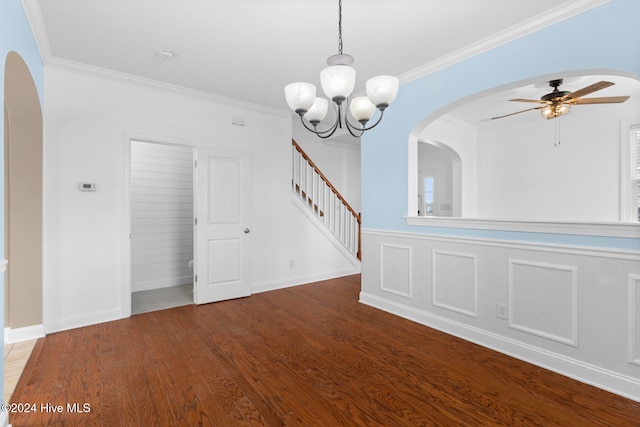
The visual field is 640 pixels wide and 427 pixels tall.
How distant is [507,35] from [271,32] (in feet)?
6.60

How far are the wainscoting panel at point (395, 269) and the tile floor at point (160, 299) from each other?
8.42ft

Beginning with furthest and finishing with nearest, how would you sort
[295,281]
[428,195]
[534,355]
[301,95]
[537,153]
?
1. [428,195]
2. [537,153]
3. [295,281]
4. [534,355]
5. [301,95]

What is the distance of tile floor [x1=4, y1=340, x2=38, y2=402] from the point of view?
217cm

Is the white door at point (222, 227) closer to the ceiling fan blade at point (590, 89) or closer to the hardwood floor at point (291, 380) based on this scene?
the hardwood floor at point (291, 380)

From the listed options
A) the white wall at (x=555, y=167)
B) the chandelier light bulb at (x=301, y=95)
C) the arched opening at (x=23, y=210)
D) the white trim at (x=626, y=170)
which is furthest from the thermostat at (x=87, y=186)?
the white trim at (x=626, y=170)

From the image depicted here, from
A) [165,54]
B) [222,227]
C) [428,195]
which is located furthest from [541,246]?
[428,195]

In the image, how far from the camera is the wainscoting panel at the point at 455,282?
Result: 2.98m

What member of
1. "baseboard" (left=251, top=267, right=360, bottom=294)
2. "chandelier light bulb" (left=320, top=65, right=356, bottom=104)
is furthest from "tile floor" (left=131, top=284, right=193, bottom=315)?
A: "chandelier light bulb" (left=320, top=65, right=356, bottom=104)

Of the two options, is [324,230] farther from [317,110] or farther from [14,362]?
[14,362]

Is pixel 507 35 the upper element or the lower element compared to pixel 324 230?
upper

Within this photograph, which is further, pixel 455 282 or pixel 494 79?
pixel 455 282

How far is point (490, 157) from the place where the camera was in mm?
5859

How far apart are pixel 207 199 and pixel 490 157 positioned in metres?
5.08

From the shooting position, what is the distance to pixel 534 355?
253 cm
